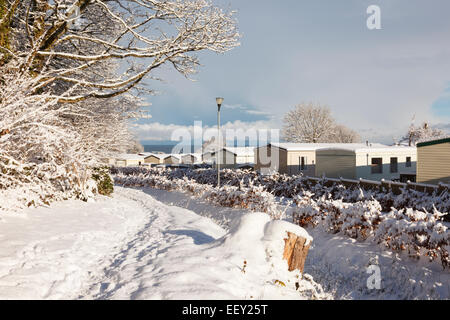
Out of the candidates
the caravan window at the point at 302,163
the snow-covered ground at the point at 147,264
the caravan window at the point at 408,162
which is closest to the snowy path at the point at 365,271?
the snow-covered ground at the point at 147,264

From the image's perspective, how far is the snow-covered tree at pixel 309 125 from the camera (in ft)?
145

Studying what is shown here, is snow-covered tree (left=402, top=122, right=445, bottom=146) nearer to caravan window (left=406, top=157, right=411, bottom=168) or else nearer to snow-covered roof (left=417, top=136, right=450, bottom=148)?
caravan window (left=406, top=157, right=411, bottom=168)

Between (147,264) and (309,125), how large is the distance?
43.4m

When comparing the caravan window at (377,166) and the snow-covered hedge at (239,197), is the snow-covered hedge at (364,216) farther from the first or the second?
the caravan window at (377,166)

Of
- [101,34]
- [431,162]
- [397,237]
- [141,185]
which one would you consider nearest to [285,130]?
[141,185]

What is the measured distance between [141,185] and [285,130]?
27113mm

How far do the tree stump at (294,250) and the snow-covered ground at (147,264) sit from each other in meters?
0.13

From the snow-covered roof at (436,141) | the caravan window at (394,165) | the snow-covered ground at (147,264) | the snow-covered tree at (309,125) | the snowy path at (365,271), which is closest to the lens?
the snow-covered ground at (147,264)

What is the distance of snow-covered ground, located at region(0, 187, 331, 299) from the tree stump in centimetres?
13

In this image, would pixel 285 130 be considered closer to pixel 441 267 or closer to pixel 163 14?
pixel 163 14

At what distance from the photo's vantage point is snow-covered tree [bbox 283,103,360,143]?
4425cm

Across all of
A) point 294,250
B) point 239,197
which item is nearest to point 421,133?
point 239,197
